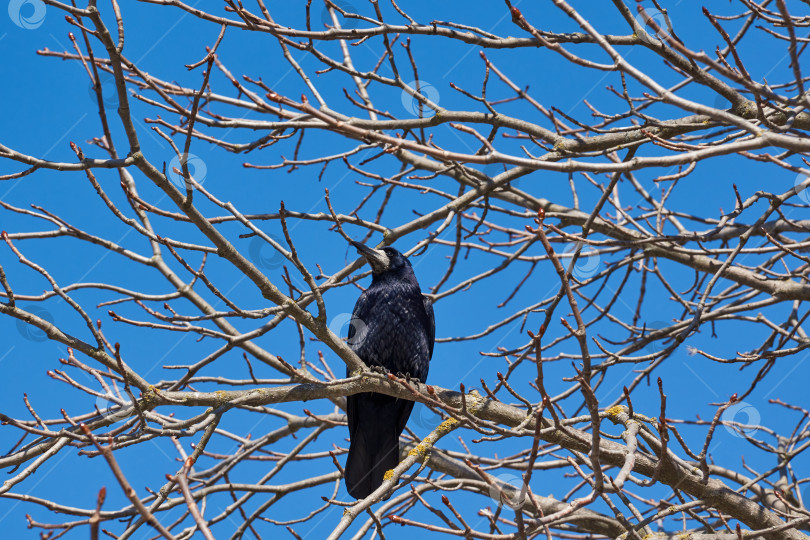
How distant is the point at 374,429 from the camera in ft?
15.9

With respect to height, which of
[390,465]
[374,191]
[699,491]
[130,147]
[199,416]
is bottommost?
[699,491]

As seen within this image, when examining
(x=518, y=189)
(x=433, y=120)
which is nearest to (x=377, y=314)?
(x=518, y=189)

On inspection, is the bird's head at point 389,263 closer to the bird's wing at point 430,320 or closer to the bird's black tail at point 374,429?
the bird's wing at point 430,320

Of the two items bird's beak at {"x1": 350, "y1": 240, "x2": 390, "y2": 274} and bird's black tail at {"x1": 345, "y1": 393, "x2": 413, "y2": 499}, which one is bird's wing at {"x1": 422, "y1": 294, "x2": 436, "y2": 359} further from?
bird's black tail at {"x1": 345, "y1": 393, "x2": 413, "y2": 499}

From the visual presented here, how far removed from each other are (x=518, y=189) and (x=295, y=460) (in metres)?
2.41

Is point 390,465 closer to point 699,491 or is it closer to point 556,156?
point 699,491

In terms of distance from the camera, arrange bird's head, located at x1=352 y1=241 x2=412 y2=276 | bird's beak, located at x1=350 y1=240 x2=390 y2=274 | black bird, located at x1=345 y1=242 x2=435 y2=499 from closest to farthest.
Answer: black bird, located at x1=345 y1=242 x2=435 y2=499 < bird's beak, located at x1=350 y1=240 x2=390 y2=274 < bird's head, located at x1=352 y1=241 x2=412 y2=276

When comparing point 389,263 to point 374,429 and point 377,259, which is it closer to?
point 377,259

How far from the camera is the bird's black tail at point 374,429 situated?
4.78 metres

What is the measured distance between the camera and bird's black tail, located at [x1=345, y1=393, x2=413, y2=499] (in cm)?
478

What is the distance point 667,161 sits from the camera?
6.45 ft

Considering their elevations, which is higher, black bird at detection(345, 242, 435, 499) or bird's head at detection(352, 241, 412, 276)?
bird's head at detection(352, 241, 412, 276)

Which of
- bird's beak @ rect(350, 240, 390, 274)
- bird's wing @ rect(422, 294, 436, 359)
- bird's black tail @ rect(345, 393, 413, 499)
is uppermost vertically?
bird's beak @ rect(350, 240, 390, 274)

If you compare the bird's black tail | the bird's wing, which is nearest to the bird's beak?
the bird's wing
